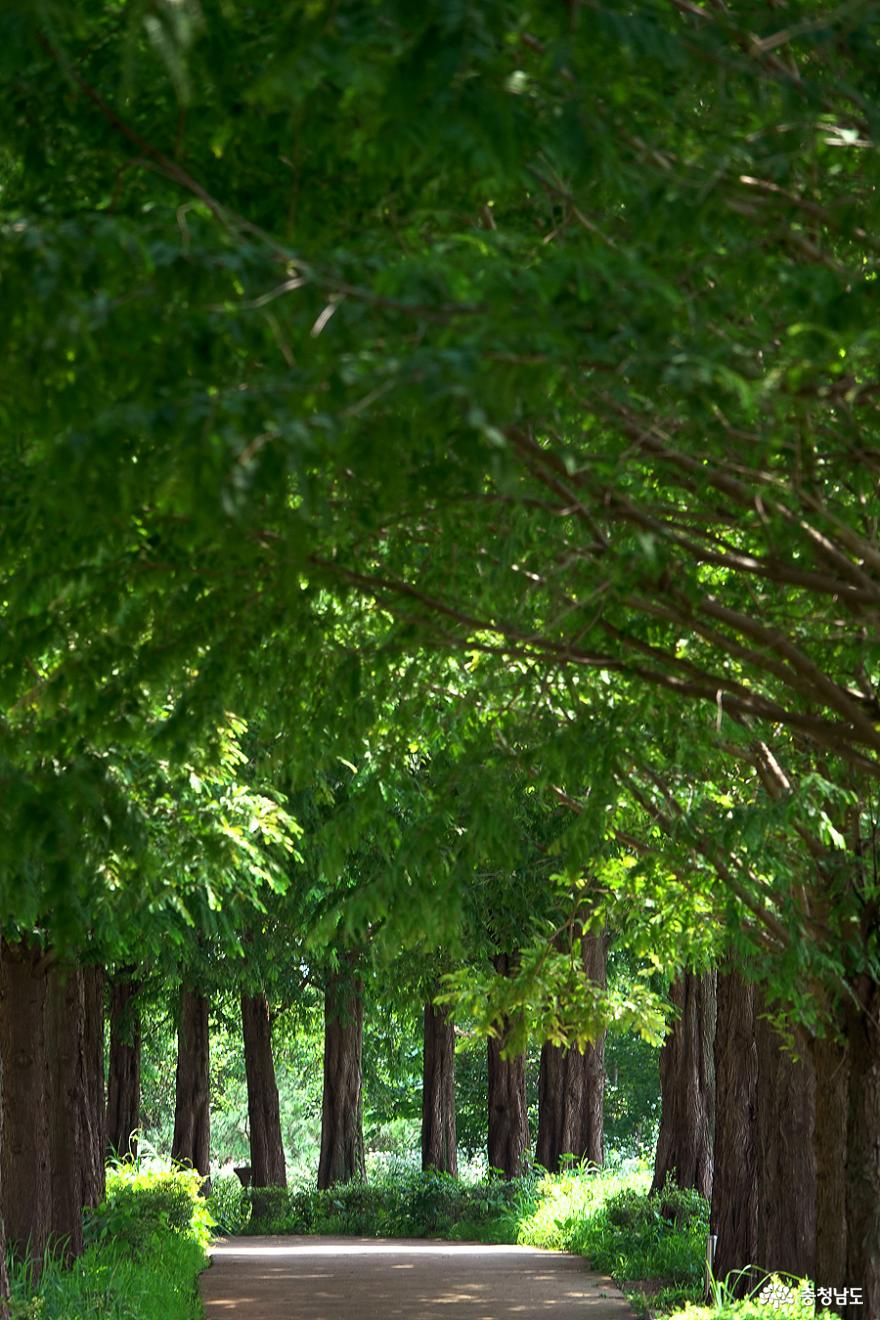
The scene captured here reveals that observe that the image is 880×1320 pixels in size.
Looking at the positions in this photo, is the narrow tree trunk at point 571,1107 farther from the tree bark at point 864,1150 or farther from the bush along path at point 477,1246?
the tree bark at point 864,1150

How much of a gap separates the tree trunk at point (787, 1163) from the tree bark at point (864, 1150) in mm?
4246

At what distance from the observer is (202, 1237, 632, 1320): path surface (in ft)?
58.1

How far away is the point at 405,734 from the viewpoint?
8.72 meters

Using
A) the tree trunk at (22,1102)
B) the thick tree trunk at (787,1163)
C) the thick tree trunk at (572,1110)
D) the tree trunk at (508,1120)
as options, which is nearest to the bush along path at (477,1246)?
the thick tree trunk at (787,1163)

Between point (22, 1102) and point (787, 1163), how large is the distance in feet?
24.0

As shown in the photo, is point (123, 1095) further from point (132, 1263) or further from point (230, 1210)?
point (132, 1263)

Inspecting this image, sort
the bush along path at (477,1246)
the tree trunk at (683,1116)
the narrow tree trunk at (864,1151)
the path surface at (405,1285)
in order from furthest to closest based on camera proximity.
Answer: the tree trunk at (683,1116)
the bush along path at (477,1246)
the path surface at (405,1285)
the narrow tree trunk at (864,1151)

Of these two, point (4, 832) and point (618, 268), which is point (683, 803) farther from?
point (618, 268)

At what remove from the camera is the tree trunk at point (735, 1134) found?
57.2 ft

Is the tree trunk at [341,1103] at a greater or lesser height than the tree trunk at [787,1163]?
lesser

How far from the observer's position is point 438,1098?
116 feet

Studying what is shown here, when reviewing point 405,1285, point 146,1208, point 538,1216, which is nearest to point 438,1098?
point 538,1216

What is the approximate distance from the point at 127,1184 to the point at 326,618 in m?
19.6

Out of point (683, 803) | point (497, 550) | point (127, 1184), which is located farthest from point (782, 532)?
point (127, 1184)
